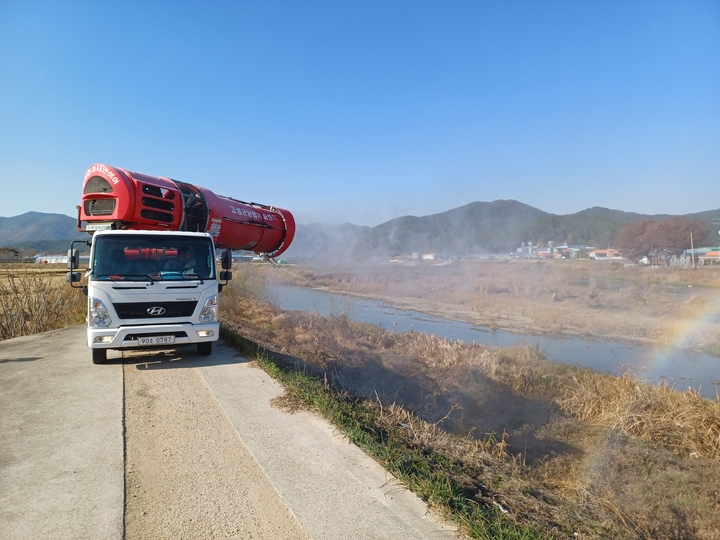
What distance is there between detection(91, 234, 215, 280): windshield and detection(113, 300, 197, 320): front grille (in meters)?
0.44

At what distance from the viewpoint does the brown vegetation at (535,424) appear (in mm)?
4734

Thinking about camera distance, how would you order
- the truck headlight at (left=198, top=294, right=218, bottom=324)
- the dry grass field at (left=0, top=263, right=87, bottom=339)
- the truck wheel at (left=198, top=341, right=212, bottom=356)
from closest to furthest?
the truck headlight at (left=198, top=294, right=218, bottom=324), the truck wheel at (left=198, top=341, right=212, bottom=356), the dry grass field at (left=0, top=263, right=87, bottom=339)

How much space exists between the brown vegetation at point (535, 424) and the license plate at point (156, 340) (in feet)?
9.61

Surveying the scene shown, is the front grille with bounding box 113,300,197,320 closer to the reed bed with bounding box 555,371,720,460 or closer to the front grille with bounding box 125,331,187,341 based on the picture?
the front grille with bounding box 125,331,187,341

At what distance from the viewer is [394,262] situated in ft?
125

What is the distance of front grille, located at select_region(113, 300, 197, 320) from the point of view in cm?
716

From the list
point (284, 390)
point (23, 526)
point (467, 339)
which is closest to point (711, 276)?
point (467, 339)

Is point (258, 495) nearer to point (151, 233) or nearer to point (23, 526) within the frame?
point (23, 526)

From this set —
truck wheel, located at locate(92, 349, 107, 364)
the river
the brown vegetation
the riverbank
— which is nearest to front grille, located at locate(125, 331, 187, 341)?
truck wheel, located at locate(92, 349, 107, 364)

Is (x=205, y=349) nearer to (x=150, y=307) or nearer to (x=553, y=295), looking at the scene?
(x=150, y=307)

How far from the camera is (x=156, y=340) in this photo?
7293 millimetres

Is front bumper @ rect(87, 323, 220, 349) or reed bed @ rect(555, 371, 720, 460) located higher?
front bumper @ rect(87, 323, 220, 349)

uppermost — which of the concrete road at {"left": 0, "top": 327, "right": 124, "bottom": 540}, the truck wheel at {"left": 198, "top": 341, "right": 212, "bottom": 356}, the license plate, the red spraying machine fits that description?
the red spraying machine

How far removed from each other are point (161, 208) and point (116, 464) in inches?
220
